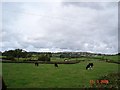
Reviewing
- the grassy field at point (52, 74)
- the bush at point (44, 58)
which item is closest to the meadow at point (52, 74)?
the grassy field at point (52, 74)

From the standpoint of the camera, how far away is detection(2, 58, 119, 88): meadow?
1686 cm

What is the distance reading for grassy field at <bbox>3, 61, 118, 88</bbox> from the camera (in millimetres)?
16891

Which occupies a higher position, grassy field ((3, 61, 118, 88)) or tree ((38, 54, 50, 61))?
tree ((38, 54, 50, 61))

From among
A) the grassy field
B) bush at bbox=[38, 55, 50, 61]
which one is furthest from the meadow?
bush at bbox=[38, 55, 50, 61]

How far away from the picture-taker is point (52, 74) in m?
18.8

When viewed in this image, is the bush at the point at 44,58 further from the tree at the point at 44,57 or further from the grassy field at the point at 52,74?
the grassy field at the point at 52,74

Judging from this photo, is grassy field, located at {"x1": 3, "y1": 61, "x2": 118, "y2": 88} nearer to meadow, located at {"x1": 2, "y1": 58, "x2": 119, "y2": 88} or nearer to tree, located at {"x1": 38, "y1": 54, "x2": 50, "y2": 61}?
meadow, located at {"x1": 2, "y1": 58, "x2": 119, "y2": 88}

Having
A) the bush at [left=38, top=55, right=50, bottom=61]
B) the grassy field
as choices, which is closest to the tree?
A: the bush at [left=38, top=55, right=50, bottom=61]

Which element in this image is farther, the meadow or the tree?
the tree

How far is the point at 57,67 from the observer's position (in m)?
20.2

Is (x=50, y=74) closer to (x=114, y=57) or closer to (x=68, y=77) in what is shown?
(x=68, y=77)

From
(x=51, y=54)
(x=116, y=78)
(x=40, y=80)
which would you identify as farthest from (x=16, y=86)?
(x=116, y=78)

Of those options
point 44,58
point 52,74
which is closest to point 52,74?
point 52,74

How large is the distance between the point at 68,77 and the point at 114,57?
4448 mm
